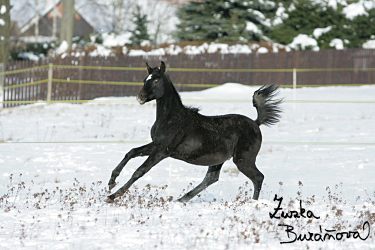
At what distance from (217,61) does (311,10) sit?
9.64m

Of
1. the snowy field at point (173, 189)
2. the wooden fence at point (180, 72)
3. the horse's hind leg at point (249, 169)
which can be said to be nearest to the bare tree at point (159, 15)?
the wooden fence at point (180, 72)

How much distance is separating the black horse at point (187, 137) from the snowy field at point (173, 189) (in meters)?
0.46

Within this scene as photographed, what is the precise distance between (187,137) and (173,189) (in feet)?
8.00

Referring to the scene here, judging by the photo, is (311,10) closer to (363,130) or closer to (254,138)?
(363,130)

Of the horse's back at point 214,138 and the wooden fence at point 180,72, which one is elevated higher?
the wooden fence at point 180,72

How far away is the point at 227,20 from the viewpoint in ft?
117

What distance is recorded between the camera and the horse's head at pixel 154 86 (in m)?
7.44

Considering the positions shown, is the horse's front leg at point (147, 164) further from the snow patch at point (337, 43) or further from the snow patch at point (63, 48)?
the snow patch at point (337, 43)

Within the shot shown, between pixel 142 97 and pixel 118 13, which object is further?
pixel 118 13

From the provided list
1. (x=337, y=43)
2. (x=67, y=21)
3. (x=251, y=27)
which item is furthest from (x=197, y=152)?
(x=337, y=43)

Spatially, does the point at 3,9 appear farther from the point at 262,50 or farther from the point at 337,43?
the point at 337,43

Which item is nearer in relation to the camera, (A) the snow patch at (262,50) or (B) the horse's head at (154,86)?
(B) the horse's head at (154,86)

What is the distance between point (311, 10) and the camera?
1464 inches

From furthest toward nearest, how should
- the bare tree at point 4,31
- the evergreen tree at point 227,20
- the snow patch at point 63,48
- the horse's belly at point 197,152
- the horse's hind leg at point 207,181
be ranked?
the evergreen tree at point 227,20, the snow patch at point 63,48, the bare tree at point 4,31, the horse's hind leg at point 207,181, the horse's belly at point 197,152
